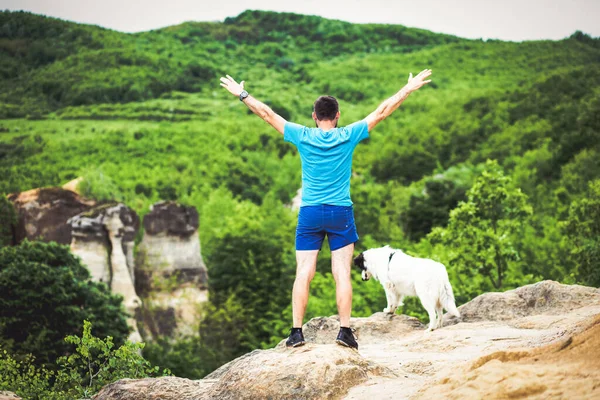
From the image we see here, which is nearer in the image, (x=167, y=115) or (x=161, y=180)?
(x=161, y=180)

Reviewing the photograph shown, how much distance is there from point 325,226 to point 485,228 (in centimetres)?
2296

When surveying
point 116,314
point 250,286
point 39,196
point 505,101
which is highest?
point 505,101

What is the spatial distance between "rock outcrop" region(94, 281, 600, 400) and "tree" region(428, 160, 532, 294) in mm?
16108

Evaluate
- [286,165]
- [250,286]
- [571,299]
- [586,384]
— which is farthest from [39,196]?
[286,165]

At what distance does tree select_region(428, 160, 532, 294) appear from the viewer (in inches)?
1128

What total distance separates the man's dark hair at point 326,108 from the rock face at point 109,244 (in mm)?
35574

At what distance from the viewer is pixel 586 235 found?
3269 centimetres

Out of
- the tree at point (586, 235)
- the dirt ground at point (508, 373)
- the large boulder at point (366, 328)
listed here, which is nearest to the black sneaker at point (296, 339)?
the dirt ground at point (508, 373)

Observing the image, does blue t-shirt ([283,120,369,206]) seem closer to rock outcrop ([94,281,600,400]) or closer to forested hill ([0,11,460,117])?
rock outcrop ([94,281,600,400])

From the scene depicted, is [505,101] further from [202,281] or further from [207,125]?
[202,281]

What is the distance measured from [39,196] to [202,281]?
11.9m

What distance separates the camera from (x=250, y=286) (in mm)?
51656

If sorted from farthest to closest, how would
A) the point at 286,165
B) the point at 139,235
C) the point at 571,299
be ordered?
the point at 286,165 < the point at 139,235 < the point at 571,299

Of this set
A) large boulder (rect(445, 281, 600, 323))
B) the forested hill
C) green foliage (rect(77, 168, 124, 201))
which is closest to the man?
large boulder (rect(445, 281, 600, 323))
